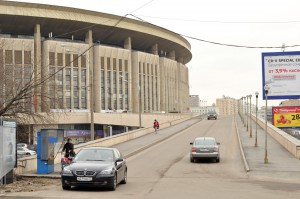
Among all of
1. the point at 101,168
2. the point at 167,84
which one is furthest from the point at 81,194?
the point at 167,84

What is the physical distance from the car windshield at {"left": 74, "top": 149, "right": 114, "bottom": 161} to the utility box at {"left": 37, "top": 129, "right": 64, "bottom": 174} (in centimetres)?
367

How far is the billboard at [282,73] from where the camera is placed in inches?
1591

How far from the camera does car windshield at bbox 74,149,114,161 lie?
15630 millimetres

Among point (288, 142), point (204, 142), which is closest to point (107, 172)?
point (204, 142)

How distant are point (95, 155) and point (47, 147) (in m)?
4.57

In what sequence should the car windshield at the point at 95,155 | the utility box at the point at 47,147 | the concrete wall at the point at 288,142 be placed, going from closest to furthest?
the car windshield at the point at 95,155
the utility box at the point at 47,147
the concrete wall at the point at 288,142

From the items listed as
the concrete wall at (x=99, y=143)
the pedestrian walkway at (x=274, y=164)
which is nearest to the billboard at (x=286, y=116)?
the concrete wall at (x=99, y=143)

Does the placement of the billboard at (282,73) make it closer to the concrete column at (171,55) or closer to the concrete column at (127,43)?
the concrete column at (127,43)

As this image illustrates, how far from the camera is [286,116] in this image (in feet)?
201

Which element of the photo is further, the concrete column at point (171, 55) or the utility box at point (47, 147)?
the concrete column at point (171, 55)

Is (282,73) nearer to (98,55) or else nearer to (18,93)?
(18,93)

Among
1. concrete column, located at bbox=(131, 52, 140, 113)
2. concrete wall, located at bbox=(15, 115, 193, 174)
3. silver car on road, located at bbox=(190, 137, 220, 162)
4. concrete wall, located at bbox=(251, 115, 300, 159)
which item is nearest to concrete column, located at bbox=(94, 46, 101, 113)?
concrete column, located at bbox=(131, 52, 140, 113)

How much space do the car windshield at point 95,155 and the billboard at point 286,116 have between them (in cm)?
4811

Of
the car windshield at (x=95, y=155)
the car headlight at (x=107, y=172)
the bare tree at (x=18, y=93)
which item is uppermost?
the bare tree at (x=18, y=93)
